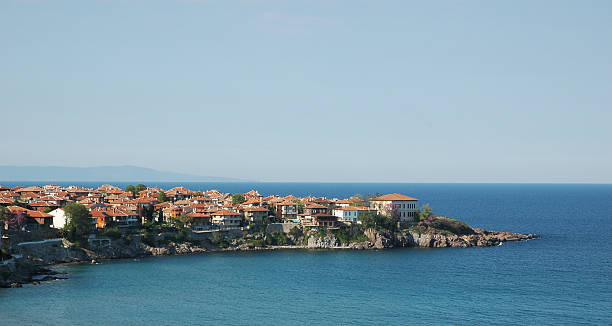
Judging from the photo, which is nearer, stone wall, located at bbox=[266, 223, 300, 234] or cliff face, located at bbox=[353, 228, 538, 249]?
cliff face, located at bbox=[353, 228, 538, 249]

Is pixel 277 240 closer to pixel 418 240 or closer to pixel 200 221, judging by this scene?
pixel 200 221

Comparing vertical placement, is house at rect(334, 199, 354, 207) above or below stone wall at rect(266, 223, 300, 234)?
above

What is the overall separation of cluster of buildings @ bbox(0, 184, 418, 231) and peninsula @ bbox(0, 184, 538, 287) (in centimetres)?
19

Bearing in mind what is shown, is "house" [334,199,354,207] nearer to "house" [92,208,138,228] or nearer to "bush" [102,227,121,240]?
"house" [92,208,138,228]

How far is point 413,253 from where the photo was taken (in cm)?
9969

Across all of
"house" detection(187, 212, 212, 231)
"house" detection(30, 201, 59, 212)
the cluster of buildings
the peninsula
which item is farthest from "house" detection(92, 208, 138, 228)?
"house" detection(187, 212, 212, 231)

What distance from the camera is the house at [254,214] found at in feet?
376

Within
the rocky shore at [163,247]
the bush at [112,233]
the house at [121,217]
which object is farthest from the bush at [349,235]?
the bush at [112,233]

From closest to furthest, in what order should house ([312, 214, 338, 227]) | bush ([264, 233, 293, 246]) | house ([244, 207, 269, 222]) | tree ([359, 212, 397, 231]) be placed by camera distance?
bush ([264, 233, 293, 246]) < tree ([359, 212, 397, 231]) < house ([312, 214, 338, 227]) < house ([244, 207, 269, 222])

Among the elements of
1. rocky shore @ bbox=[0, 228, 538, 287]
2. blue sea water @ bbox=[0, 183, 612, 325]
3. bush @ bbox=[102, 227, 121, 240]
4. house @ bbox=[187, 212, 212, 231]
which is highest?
house @ bbox=[187, 212, 212, 231]

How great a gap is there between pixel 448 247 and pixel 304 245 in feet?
88.0

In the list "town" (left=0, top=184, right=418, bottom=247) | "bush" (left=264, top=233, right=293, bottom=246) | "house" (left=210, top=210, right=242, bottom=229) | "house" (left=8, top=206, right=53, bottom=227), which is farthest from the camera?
"house" (left=210, top=210, right=242, bottom=229)

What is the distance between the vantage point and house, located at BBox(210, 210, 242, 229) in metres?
108

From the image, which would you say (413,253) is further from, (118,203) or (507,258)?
(118,203)
